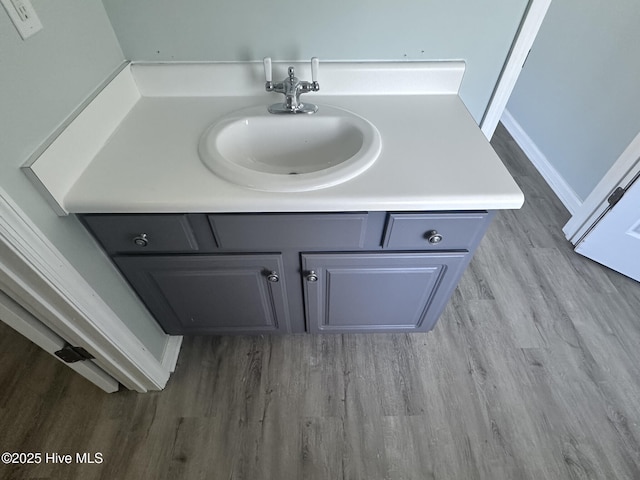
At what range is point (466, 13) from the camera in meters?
1.02

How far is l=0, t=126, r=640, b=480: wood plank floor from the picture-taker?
1150 millimetres

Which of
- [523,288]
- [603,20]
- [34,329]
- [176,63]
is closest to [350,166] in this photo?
[176,63]

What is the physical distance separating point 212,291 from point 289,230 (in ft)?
1.25

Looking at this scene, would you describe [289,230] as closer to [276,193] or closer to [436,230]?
[276,193]

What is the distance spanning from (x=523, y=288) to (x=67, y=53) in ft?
6.44

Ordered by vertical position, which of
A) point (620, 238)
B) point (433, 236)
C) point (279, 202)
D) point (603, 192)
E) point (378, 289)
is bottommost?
point (620, 238)

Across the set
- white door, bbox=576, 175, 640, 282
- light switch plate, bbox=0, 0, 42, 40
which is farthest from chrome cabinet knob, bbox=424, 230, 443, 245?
white door, bbox=576, 175, 640, 282

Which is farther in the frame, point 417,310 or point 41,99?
point 417,310

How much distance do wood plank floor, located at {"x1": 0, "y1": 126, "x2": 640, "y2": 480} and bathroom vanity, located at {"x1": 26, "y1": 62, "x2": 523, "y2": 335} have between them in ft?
0.69

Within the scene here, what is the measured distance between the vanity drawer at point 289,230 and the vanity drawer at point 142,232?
0.27 ft

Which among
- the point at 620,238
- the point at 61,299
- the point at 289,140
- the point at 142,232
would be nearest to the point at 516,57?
the point at 289,140

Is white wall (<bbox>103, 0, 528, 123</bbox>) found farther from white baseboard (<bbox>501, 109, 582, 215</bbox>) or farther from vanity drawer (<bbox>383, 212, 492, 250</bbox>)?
white baseboard (<bbox>501, 109, 582, 215</bbox>)

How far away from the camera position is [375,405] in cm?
128

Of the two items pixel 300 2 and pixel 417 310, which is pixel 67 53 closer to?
pixel 300 2
